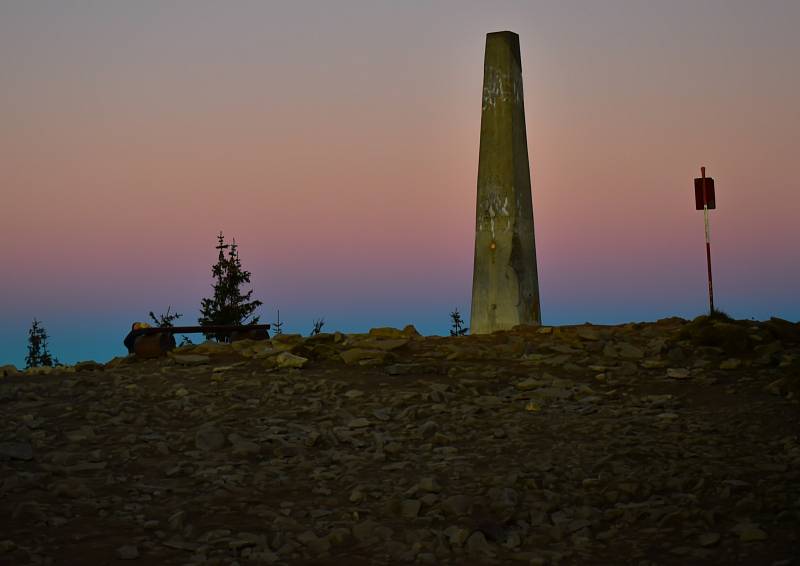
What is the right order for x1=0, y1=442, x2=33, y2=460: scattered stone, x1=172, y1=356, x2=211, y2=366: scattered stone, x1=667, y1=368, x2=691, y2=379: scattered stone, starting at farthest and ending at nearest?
1. x1=172, y1=356, x2=211, y2=366: scattered stone
2. x1=667, y1=368, x2=691, y2=379: scattered stone
3. x1=0, y1=442, x2=33, y2=460: scattered stone

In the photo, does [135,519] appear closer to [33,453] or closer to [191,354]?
[33,453]

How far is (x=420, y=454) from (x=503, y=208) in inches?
323

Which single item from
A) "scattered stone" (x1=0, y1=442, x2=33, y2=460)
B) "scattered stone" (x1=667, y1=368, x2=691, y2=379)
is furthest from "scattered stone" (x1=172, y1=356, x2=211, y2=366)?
"scattered stone" (x1=667, y1=368, x2=691, y2=379)

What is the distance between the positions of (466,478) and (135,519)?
265 centimetres

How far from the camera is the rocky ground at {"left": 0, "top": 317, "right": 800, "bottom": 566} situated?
262 inches

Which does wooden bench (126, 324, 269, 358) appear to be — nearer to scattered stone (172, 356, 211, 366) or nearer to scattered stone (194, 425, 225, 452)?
scattered stone (172, 356, 211, 366)

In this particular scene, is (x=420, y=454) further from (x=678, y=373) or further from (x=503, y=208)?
(x=503, y=208)

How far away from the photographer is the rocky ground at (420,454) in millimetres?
6656

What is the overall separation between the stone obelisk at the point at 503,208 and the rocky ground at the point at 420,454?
277 centimetres

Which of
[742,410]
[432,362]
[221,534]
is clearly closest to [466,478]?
[221,534]

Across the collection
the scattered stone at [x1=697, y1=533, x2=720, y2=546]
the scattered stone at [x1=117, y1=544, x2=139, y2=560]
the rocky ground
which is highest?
the rocky ground

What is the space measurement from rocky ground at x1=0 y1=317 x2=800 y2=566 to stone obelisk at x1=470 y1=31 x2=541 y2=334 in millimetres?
2775

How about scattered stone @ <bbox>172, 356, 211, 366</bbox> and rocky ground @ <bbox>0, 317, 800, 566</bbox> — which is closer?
rocky ground @ <bbox>0, 317, 800, 566</bbox>

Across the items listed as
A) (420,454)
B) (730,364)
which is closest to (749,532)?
(420,454)
